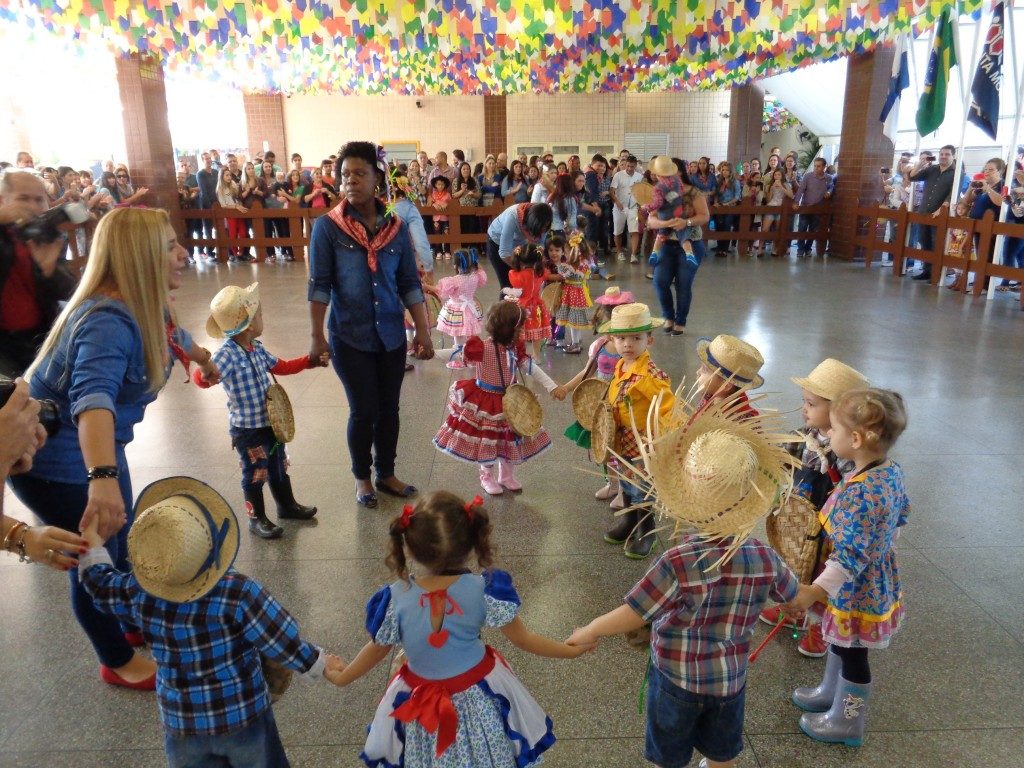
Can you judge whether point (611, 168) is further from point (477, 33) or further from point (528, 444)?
point (528, 444)

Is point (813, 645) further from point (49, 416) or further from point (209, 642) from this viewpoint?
point (49, 416)

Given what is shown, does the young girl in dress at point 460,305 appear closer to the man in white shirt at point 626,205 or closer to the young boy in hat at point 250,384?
the young boy in hat at point 250,384

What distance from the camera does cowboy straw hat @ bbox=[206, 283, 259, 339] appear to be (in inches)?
131

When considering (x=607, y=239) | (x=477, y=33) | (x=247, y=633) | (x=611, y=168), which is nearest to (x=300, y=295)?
(x=477, y=33)

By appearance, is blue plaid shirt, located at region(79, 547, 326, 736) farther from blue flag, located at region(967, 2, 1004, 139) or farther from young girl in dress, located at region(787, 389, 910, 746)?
blue flag, located at region(967, 2, 1004, 139)

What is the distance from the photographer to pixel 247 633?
67.9 inches

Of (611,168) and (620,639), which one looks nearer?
(620,639)

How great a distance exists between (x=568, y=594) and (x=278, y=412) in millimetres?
1581

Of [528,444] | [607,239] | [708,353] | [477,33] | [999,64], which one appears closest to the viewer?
[708,353]

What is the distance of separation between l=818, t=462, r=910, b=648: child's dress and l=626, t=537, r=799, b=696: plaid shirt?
1.29 feet

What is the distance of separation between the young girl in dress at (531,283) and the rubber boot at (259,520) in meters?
3.18

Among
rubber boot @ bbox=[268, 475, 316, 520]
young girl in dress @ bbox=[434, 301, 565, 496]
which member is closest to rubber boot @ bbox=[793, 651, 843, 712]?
young girl in dress @ bbox=[434, 301, 565, 496]

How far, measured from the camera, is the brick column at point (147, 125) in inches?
490

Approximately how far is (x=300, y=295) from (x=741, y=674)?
9.35 m
